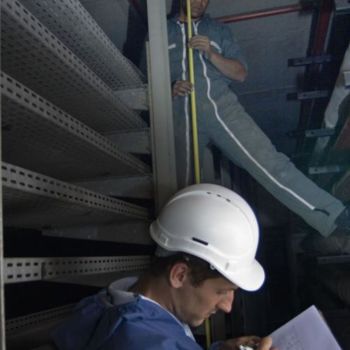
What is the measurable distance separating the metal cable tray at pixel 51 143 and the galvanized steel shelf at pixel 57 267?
56 centimetres

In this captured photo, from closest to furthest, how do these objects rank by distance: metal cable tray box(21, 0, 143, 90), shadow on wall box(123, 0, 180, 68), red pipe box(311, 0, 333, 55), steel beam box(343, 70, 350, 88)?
metal cable tray box(21, 0, 143, 90), steel beam box(343, 70, 350, 88), red pipe box(311, 0, 333, 55), shadow on wall box(123, 0, 180, 68)

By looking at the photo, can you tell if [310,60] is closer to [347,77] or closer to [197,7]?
[347,77]

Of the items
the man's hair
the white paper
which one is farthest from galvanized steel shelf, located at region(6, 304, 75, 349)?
the white paper

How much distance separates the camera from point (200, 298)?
5.24 feet

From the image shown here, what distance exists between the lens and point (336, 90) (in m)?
3.23

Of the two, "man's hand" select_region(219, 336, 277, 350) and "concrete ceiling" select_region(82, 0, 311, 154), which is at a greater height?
"concrete ceiling" select_region(82, 0, 311, 154)

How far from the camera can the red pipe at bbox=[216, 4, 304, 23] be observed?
3238 millimetres

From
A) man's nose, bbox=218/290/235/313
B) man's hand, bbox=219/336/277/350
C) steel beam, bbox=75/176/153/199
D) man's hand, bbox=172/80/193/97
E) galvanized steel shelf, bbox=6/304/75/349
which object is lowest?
man's hand, bbox=219/336/277/350

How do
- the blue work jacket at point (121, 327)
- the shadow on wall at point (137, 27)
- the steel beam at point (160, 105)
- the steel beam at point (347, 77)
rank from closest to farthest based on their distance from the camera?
1. the blue work jacket at point (121, 327)
2. the steel beam at point (160, 105)
3. the steel beam at point (347, 77)
4. the shadow on wall at point (137, 27)

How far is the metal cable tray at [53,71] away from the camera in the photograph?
1609 millimetres

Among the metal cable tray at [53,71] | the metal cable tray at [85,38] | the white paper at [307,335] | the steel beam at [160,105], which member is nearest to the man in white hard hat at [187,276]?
the white paper at [307,335]

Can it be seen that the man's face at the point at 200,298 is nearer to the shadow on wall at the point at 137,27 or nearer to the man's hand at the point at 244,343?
the man's hand at the point at 244,343

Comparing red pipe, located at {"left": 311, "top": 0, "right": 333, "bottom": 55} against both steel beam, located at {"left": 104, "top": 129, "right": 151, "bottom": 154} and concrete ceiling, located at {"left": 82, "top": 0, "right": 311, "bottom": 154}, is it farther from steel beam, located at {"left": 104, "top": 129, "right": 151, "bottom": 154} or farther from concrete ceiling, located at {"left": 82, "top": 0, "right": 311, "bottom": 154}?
steel beam, located at {"left": 104, "top": 129, "right": 151, "bottom": 154}

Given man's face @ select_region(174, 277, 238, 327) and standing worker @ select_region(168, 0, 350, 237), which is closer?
Result: man's face @ select_region(174, 277, 238, 327)
